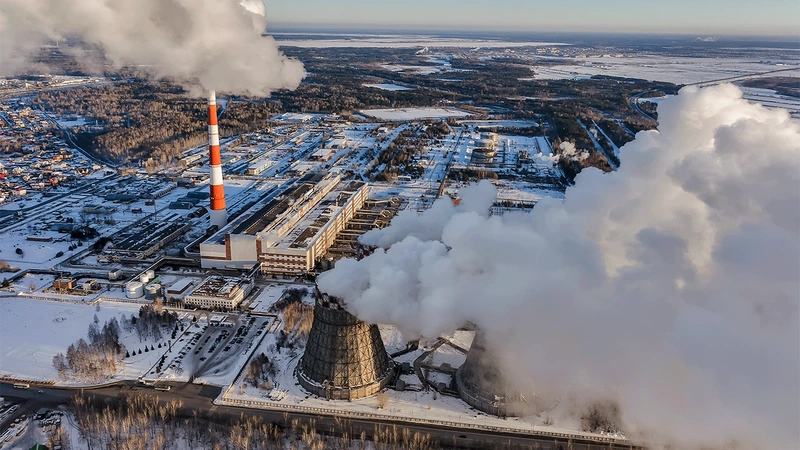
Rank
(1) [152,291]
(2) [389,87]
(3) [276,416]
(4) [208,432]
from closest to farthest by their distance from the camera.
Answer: (4) [208,432], (3) [276,416], (1) [152,291], (2) [389,87]

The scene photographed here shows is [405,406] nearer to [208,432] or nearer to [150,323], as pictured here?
[208,432]

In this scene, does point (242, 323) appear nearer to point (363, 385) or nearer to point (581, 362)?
point (363, 385)

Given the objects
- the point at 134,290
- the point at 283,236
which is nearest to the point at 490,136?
the point at 283,236

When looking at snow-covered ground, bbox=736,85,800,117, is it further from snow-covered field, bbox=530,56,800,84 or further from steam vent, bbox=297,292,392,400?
steam vent, bbox=297,292,392,400

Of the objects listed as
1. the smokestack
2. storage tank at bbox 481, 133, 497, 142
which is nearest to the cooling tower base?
the smokestack

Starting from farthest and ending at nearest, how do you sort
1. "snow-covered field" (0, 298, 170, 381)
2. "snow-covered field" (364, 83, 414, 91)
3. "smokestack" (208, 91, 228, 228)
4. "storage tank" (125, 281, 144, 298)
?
1. "snow-covered field" (364, 83, 414, 91)
2. "smokestack" (208, 91, 228, 228)
3. "storage tank" (125, 281, 144, 298)
4. "snow-covered field" (0, 298, 170, 381)
